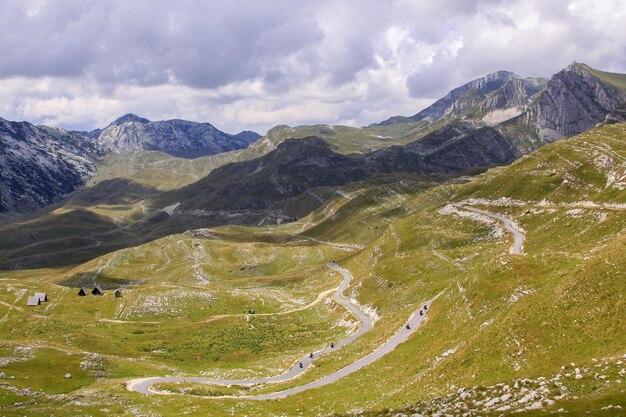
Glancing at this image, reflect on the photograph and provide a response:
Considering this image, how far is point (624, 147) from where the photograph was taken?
157500 mm

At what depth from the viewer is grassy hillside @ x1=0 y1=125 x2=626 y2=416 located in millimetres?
41750

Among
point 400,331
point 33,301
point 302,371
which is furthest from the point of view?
point 33,301

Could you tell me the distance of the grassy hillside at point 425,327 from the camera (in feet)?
137

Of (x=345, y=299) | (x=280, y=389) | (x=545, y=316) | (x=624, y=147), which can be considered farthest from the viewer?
(x=624, y=147)

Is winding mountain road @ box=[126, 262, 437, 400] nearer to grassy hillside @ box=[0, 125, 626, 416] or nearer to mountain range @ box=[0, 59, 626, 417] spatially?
mountain range @ box=[0, 59, 626, 417]

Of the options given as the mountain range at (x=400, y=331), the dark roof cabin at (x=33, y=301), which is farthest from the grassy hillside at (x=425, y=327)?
the dark roof cabin at (x=33, y=301)

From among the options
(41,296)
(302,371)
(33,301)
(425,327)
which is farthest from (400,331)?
(41,296)

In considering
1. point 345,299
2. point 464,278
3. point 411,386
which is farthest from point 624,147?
point 411,386

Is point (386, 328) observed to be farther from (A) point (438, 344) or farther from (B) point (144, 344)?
(B) point (144, 344)

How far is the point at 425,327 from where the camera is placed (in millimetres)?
69750

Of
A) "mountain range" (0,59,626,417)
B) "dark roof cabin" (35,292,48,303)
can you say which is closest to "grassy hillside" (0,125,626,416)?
"mountain range" (0,59,626,417)

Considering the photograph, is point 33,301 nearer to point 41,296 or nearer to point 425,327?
point 41,296

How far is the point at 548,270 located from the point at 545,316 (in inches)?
711

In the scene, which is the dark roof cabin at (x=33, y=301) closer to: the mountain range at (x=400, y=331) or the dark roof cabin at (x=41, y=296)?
the mountain range at (x=400, y=331)
